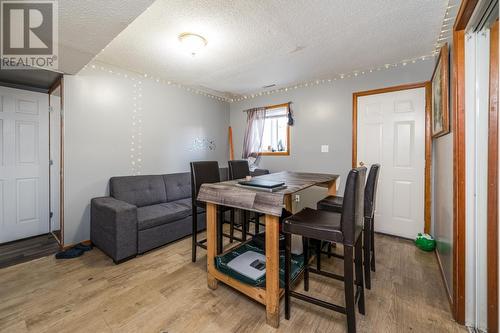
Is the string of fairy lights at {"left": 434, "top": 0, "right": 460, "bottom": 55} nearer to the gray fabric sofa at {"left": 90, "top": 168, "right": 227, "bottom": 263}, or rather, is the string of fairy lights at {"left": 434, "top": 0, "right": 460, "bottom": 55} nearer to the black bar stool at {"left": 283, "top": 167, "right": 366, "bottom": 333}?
the black bar stool at {"left": 283, "top": 167, "right": 366, "bottom": 333}

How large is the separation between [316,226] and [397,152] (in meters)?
2.37

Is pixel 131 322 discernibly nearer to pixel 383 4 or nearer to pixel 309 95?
pixel 383 4

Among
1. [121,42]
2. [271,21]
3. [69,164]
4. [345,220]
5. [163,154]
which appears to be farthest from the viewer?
[163,154]

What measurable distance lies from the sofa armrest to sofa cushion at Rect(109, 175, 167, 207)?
0.35 metres

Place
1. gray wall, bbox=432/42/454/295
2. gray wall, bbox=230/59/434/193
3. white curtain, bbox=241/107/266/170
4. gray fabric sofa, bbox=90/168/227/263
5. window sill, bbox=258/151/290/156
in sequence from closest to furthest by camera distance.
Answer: gray wall, bbox=432/42/454/295 < gray fabric sofa, bbox=90/168/227/263 < gray wall, bbox=230/59/434/193 < window sill, bbox=258/151/290/156 < white curtain, bbox=241/107/266/170

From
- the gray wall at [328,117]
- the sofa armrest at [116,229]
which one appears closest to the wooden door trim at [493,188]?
the gray wall at [328,117]

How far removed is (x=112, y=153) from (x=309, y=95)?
126 inches

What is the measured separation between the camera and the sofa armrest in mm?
2162

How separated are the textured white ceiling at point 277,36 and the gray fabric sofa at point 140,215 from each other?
5.51ft

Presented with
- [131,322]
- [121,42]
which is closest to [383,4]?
[121,42]

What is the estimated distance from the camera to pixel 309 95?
3658mm

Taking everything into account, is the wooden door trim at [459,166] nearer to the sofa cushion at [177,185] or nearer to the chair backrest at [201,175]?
the chair backrest at [201,175]

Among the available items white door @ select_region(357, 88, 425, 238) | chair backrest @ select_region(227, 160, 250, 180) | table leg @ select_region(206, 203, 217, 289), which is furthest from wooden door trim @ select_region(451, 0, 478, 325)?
chair backrest @ select_region(227, 160, 250, 180)

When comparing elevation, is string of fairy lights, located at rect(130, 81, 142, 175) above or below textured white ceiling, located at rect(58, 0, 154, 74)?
below
